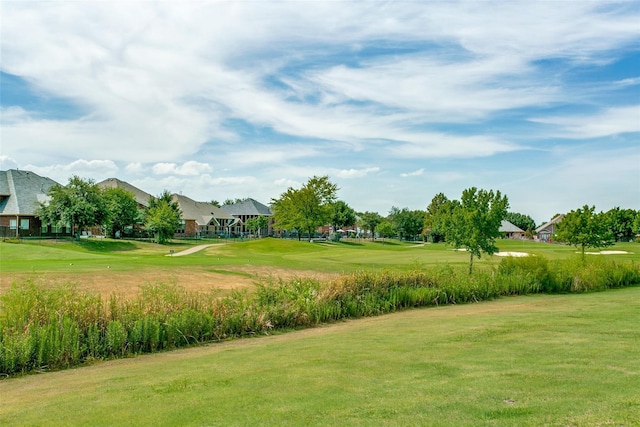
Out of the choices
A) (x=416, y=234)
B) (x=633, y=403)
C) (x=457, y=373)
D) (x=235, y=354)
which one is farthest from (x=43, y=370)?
(x=416, y=234)

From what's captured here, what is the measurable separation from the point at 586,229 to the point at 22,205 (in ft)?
211

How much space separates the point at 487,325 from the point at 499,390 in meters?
6.18

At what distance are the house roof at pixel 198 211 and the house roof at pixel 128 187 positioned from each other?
9235 millimetres

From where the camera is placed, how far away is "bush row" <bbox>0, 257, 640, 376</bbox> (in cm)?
1184

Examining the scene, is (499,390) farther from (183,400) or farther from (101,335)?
(101,335)

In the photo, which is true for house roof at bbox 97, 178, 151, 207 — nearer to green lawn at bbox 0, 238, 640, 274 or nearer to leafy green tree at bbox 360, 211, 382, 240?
green lawn at bbox 0, 238, 640, 274

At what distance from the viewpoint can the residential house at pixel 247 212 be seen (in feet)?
415

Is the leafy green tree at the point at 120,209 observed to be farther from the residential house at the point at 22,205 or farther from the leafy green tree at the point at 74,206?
the leafy green tree at the point at 74,206

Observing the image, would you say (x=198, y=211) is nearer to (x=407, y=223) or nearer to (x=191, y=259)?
(x=407, y=223)

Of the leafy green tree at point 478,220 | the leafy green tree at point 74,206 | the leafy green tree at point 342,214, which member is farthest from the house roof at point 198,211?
the leafy green tree at point 478,220

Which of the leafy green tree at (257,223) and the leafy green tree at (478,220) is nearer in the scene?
the leafy green tree at (478,220)

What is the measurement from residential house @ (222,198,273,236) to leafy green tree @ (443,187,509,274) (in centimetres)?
10007

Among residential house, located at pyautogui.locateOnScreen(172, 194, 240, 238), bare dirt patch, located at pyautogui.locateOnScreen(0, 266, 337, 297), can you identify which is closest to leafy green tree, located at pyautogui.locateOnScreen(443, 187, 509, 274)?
bare dirt patch, located at pyautogui.locateOnScreen(0, 266, 337, 297)

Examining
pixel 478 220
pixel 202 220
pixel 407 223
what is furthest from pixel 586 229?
pixel 202 220
